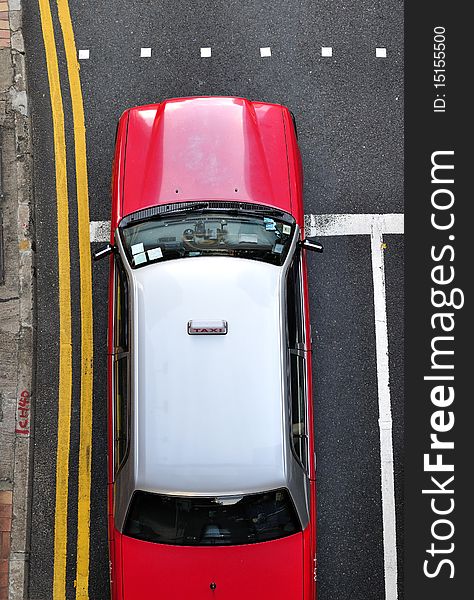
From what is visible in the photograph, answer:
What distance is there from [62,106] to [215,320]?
3.47 m

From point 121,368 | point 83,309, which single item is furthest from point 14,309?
point 121,368

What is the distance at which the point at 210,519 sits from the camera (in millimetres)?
5500

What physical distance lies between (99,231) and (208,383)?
8.47 feet

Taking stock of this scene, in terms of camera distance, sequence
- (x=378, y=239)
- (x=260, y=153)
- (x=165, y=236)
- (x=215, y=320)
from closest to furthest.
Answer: (x=215, y=320) < (x=165, y=236) < (x=260, y=153) < (x=378, y=239)

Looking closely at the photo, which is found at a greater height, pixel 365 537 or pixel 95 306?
pixel 95 306

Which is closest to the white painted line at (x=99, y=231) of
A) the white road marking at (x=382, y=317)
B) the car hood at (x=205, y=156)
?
the white road marking at (x=382, y=317)

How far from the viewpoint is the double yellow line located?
22.3ft

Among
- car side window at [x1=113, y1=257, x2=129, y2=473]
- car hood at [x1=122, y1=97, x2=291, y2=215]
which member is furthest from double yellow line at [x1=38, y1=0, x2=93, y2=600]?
car hood at [x1=122, y1=97, x2=291, y2=215]

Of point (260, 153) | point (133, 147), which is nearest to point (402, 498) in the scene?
point (260, 153)

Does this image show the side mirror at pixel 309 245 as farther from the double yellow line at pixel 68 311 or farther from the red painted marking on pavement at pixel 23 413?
the red painted marking on pavement at pixel 23 413

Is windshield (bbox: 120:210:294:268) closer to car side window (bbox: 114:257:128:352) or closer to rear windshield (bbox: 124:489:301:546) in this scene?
car side window (bbox: 114:257:128:352)

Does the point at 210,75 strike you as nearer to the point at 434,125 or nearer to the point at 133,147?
the point at 133,147

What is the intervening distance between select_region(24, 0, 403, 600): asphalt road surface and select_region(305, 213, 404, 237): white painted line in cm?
8

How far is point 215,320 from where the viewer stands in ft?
18.2
